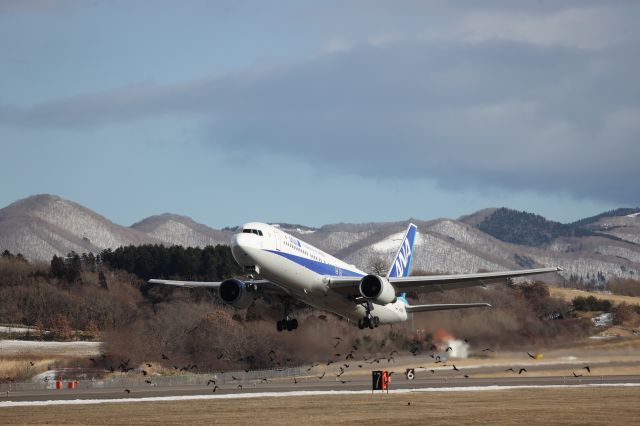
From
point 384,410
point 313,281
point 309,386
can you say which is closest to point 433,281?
point 313,281

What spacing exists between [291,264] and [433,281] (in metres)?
11.6

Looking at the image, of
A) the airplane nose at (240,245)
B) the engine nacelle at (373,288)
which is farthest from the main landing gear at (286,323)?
the airplane nose at (240,245)

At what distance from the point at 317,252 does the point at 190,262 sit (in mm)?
117377

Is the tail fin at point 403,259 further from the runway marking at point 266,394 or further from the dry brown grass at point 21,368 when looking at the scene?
the dry brown grass at point 21,368

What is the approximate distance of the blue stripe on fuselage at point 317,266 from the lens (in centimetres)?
5653

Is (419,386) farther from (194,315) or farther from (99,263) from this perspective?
(99,263)

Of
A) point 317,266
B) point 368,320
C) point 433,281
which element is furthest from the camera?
point 368,320

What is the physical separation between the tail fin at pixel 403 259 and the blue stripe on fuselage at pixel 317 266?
1232 cm

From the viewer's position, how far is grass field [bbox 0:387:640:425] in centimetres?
4531

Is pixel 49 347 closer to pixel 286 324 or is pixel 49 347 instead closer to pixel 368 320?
pixel 286 324

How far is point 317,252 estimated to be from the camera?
195ft

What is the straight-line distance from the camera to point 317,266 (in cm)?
5906

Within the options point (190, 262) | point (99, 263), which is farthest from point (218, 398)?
point (99, 263)

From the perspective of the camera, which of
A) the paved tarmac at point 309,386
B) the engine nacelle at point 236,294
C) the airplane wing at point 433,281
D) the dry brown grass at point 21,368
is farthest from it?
the dry brown grass at point 21,368
